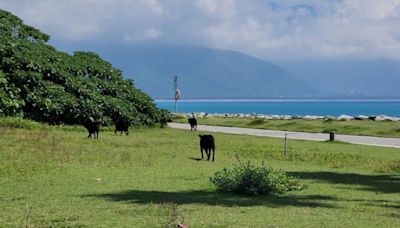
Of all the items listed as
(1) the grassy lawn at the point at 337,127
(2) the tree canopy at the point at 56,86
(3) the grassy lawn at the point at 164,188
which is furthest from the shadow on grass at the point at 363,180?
(1) the grassy lawn at the point at 337,127

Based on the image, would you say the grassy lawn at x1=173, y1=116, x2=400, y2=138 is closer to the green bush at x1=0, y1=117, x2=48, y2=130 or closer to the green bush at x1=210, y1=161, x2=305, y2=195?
the green bush at x1=0, y1=117, x2=48, y2=130

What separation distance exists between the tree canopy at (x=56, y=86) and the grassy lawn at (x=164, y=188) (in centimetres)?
1005

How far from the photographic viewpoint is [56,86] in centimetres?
4225

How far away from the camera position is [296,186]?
17750 mm

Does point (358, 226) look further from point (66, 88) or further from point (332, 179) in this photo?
point (66, 88)

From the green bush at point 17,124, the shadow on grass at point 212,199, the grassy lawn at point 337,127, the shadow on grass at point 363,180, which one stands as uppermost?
the grassy lawn at point 337,127

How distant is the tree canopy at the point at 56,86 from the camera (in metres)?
40.6

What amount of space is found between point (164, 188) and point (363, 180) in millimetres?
7166

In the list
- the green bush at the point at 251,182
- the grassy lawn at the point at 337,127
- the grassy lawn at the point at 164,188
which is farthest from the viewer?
the grassy lawn at the point at 337,127

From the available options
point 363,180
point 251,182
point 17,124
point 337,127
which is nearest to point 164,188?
point 251,182

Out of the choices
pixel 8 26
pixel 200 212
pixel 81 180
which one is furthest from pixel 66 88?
pixel 200 212

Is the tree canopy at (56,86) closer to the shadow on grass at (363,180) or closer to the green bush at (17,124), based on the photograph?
the green bush at (17,124)

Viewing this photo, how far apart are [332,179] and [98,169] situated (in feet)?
26.0

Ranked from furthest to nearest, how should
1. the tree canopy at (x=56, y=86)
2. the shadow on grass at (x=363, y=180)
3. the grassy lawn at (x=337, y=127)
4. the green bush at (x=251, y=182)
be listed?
the grassy lawn at (x=337, y=127) < the tree canopy at (x=56, y=86) < the shadow on grass at (x=363, y=180) < the green bush at (x=251, y=182)
